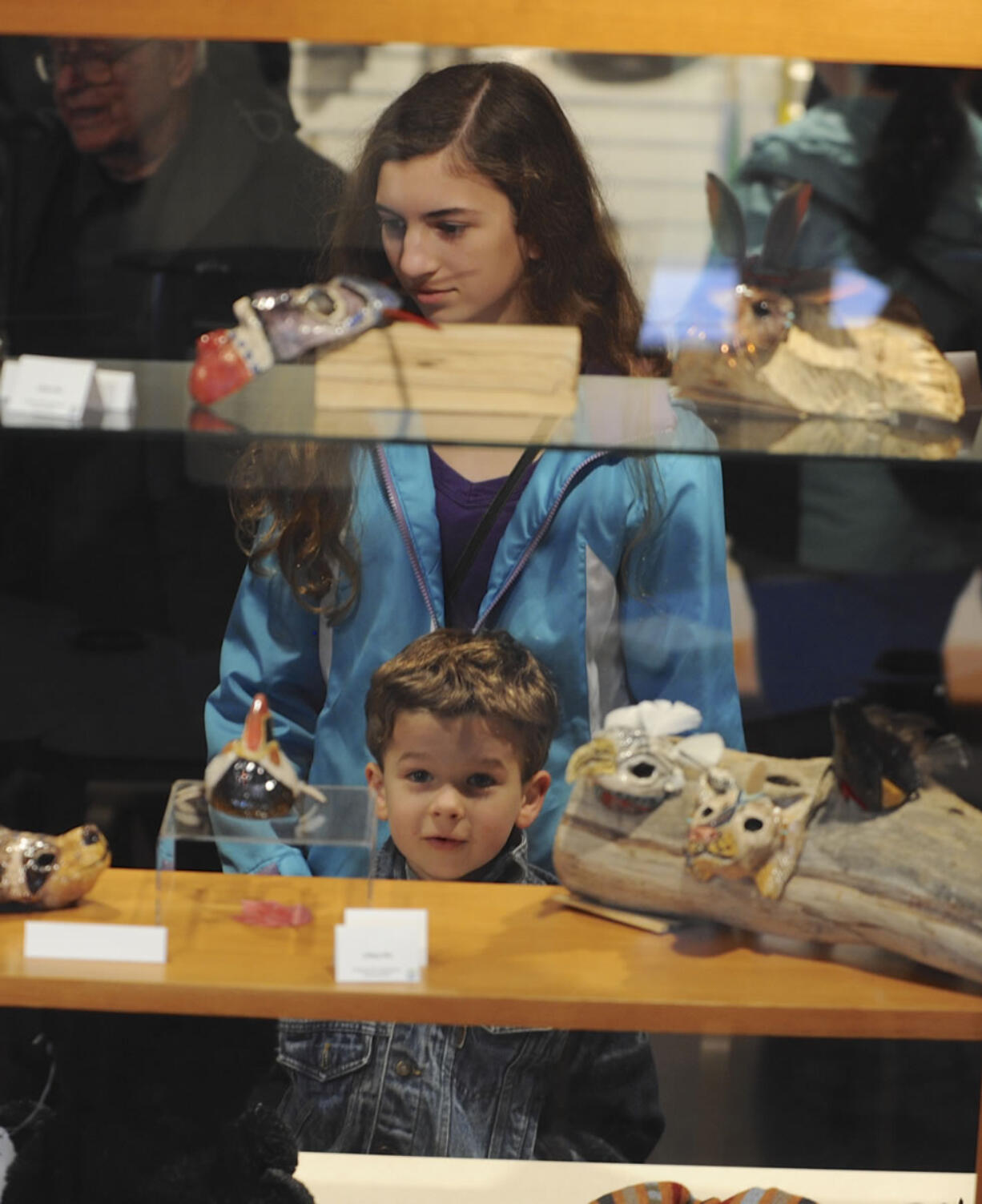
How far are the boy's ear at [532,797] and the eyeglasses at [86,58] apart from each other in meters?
0.85

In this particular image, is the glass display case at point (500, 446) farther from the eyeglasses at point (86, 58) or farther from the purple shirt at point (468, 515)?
the purple shirt at point (468, 515)

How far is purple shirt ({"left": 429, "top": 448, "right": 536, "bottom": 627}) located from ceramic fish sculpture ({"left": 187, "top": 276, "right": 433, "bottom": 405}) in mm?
443

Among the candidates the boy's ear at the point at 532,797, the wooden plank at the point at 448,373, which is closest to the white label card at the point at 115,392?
the wooden plank at the point at 448,373

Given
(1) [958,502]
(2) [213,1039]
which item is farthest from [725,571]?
(2) [213,1039]

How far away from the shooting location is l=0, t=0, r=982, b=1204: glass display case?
123 cm

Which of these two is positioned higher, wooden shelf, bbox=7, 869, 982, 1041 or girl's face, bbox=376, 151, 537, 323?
girl's face, bbox=376, 151, 537, 323

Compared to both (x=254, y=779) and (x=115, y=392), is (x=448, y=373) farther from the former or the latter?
(x=254, y=779)

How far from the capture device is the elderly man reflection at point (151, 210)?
157 centimetres

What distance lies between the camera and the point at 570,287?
1.57 meters

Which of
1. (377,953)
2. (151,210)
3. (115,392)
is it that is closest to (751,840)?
(377,953)

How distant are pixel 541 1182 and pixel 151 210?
117 centimetres

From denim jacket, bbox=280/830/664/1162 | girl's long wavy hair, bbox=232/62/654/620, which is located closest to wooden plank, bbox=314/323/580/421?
girl's long wavy hair, bbox=232/62/654/620

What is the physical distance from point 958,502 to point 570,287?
662mm

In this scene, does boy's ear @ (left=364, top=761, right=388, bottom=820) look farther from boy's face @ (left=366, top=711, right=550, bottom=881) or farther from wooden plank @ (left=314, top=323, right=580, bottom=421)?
wooden plank @ (left=314, top=323, right=580, bottom=421)
